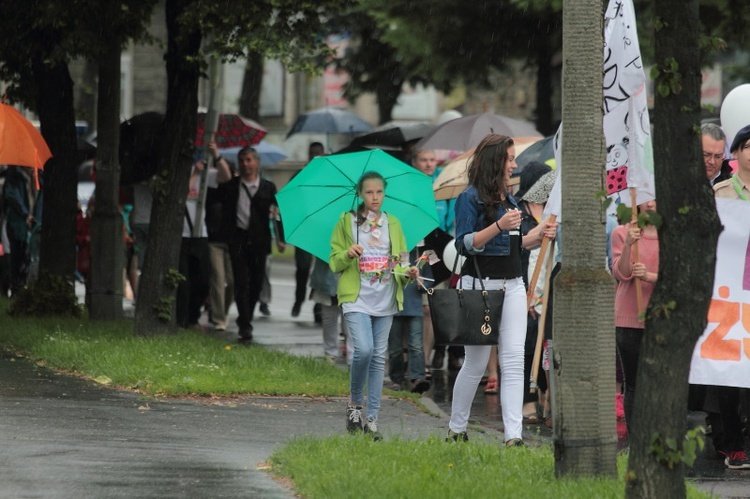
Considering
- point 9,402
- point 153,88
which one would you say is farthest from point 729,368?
point 153,88

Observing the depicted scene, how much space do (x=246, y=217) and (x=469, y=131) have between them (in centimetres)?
263

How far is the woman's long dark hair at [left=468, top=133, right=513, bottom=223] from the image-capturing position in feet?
30.4

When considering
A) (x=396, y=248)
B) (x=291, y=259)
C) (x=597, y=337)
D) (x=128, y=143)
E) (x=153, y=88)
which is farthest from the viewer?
(x=153, y=88)

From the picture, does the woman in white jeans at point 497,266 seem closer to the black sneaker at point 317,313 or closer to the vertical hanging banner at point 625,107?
the vertical hanging banner at point 625,107

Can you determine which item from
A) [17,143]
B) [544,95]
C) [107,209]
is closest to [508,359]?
[17,143]

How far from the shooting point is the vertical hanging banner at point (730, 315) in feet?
30.1

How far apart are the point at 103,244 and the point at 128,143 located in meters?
1.75

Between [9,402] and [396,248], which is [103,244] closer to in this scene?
[9,402]

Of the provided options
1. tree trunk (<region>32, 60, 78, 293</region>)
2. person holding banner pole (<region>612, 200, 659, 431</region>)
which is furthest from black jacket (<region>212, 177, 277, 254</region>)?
person holding banner pole (<region>612, 200, 659, 431</region>)

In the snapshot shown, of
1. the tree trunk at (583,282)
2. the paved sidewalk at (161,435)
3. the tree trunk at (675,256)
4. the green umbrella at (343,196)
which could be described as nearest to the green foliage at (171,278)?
the paved sidewalk at (161,435)

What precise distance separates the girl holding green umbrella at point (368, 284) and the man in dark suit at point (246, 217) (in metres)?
6.63

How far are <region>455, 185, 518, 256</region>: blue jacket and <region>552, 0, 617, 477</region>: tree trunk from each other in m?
1.81

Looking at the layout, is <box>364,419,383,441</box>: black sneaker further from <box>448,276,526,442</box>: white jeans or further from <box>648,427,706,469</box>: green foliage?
<box>648,427,706,469</box>: green foliage

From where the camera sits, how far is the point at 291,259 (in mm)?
34031
